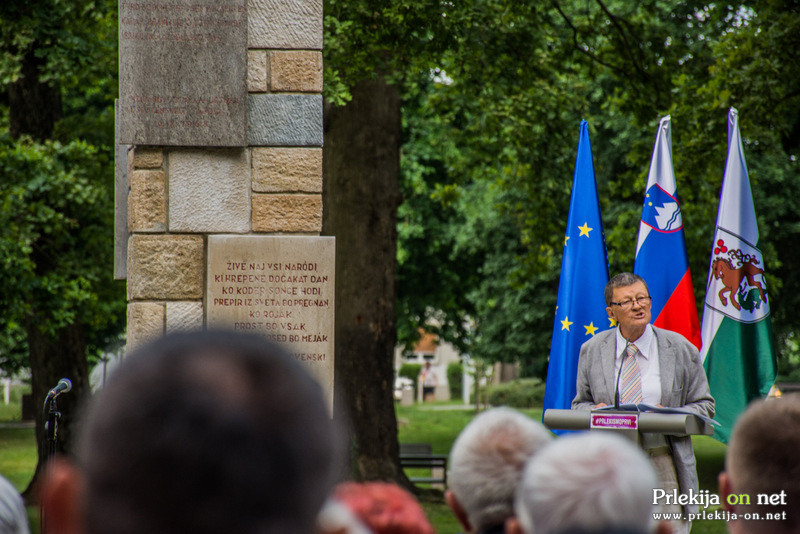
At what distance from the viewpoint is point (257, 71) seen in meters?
5.48

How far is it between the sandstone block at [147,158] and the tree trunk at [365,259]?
18.5ft

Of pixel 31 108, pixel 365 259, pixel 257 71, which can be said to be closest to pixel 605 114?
pixel 365 259

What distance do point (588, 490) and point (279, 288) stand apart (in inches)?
157

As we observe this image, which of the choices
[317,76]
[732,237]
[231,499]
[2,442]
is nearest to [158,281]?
[317,76]

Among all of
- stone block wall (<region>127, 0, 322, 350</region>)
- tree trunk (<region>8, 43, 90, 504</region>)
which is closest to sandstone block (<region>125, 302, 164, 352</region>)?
stone block wall (<region>127, 0, 322, 350</region>)

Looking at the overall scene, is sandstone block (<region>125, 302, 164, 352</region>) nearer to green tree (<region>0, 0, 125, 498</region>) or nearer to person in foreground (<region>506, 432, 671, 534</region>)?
person in foreground (<region>506, 432, 671, 534</region>)

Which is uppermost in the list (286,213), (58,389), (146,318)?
(286,213)

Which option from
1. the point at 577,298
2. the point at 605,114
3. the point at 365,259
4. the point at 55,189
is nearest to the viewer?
the point at 577,298

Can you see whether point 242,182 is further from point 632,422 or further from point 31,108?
point 31,108

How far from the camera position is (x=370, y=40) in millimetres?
9438

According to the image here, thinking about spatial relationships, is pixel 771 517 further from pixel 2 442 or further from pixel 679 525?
pixel 2 442

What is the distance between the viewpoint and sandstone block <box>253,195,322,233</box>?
5.43 m

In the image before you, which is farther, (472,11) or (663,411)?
(472,11)

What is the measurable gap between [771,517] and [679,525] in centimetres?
254
